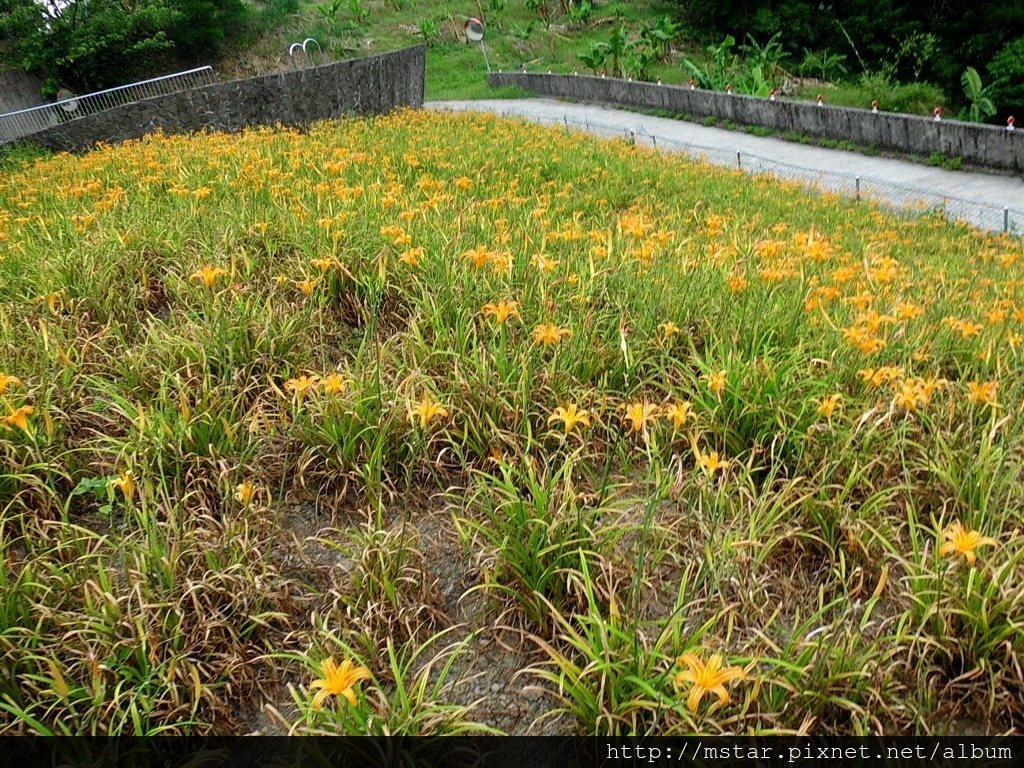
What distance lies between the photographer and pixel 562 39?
32.3 meters

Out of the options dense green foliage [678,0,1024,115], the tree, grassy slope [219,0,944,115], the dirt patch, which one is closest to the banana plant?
the tree

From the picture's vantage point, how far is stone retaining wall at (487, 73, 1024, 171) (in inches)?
506

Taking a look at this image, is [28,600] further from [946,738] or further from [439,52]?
[439,52]

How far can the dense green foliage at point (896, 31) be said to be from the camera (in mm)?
23688

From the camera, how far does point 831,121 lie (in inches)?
612

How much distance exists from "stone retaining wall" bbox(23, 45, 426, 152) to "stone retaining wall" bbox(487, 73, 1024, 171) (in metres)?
9.02

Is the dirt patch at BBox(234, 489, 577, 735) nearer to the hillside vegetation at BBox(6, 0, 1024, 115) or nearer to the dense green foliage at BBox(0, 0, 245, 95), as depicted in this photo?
the hillside vegetation at BBox(6, 0, 1024, 115)

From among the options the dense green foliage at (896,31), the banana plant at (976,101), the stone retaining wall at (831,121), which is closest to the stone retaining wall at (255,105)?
the stone retaining wall at (831,121)

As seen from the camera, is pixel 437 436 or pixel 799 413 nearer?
pixel 799 413

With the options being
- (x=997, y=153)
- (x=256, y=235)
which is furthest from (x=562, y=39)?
(x=256, y=235)

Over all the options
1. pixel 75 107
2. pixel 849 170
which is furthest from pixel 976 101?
pixel 75 107

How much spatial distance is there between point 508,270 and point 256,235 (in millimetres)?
1673

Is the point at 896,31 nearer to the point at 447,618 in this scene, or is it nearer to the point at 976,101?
the point at 976,101

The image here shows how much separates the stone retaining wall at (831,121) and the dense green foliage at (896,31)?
27.7 ft
